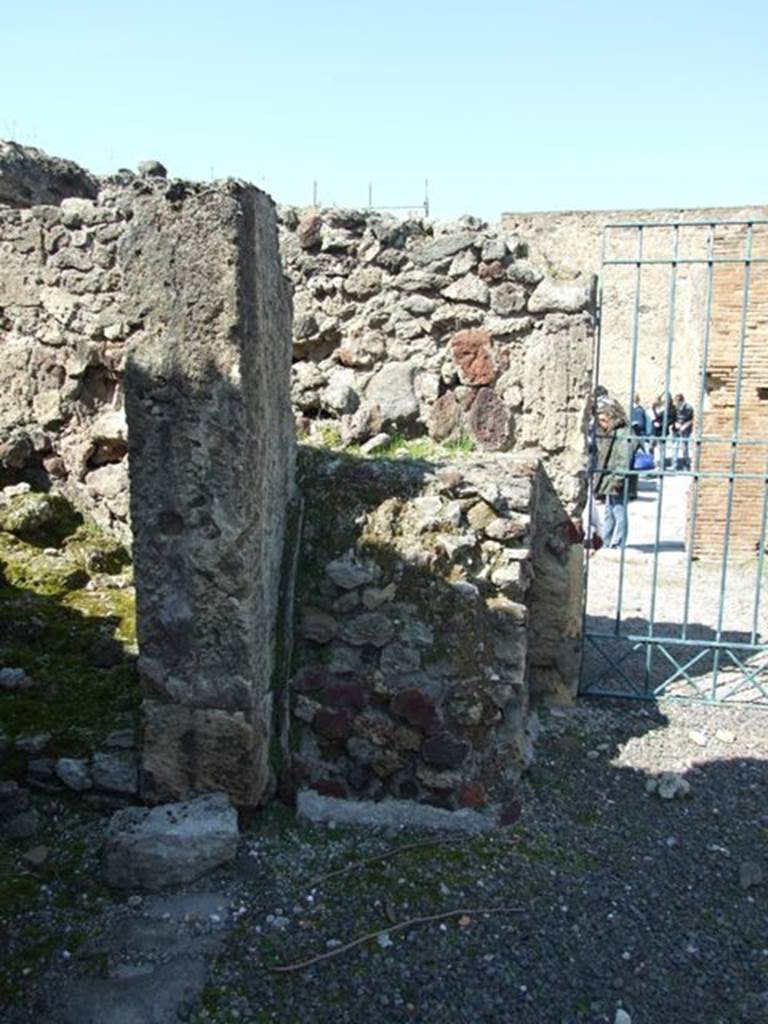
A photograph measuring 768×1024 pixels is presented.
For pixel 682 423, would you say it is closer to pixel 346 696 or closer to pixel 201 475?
pixel 346 696

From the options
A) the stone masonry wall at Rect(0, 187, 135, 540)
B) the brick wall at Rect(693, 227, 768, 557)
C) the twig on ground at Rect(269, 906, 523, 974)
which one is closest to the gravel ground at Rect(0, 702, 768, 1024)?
the twig on ground at Rect(269, 906, 523, 974)

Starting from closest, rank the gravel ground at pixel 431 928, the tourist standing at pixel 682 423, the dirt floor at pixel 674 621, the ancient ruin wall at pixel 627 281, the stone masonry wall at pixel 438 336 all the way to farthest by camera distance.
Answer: the gravel ground at pixel 431 928, the stone masonry wall at pixel 438 336, the dirt floor at pixel 674 621, the tourist standing at pixel 682 423, the ancient ruin wall at pixel 627 281

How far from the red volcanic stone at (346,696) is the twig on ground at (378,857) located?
557 millimetres

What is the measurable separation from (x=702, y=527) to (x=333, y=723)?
20.1 ft

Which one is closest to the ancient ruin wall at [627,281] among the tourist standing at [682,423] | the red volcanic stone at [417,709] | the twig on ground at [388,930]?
the tourist standing at [682,423]

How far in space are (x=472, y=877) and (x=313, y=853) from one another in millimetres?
587

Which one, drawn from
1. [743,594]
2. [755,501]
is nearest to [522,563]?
[743,594]

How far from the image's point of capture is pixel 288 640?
3.59m

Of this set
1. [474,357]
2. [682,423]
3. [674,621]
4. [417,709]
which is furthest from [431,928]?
[682,423]

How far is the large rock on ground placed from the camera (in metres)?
3.03

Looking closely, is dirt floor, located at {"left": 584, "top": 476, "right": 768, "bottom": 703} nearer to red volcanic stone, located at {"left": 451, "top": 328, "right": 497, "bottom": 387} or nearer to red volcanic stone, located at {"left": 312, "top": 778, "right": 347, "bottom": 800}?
red volcanic stone, located at {"left": 451, "top": 328, "right": 497, "bottom": 387}

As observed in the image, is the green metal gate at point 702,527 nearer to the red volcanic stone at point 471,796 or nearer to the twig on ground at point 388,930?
the red volcanic stone at point 471,796

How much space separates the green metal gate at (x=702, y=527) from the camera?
491cm

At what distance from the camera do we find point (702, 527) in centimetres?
861
